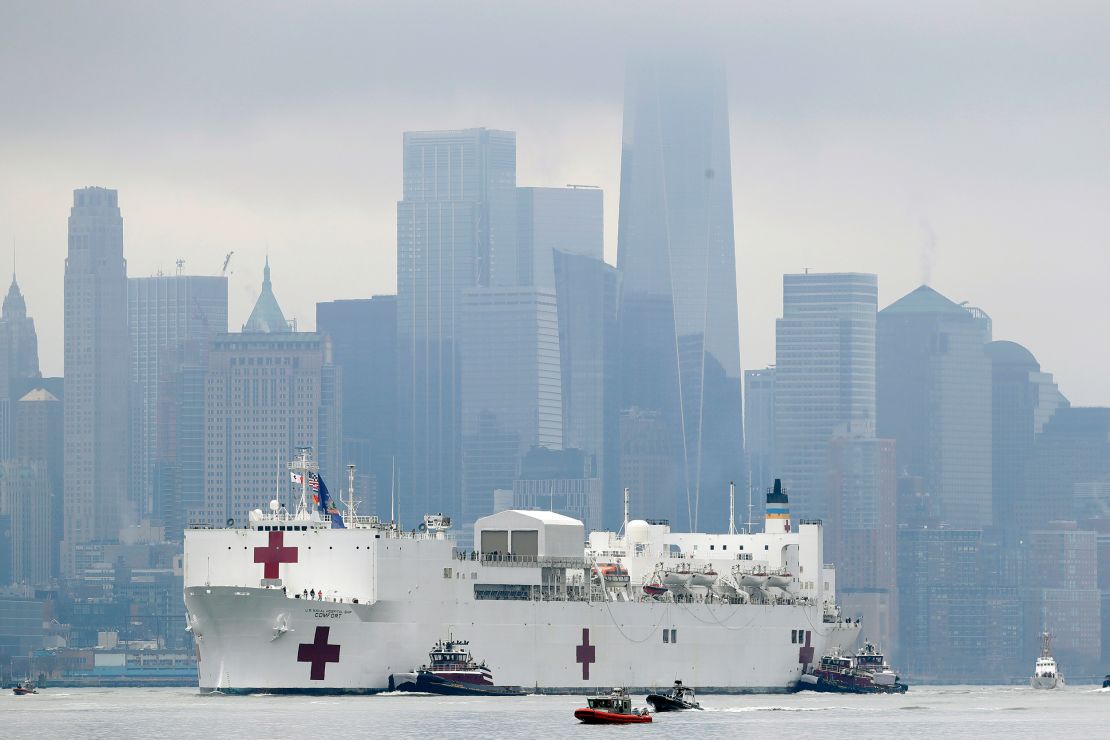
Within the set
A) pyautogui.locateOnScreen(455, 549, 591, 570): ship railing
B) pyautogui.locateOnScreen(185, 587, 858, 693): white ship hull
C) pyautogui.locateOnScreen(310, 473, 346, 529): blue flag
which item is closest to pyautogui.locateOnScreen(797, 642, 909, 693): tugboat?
pyautogui.locateOnScreen(185, 587, 858, 693): white ship hull

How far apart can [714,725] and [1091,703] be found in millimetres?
29063

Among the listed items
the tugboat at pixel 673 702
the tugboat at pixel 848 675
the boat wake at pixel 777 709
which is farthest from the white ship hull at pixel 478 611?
the boat wake at pixel 777 709

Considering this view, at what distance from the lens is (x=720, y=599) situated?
9231cm

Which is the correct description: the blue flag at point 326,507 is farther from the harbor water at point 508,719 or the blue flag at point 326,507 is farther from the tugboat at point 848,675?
the tugboat at point 848,675

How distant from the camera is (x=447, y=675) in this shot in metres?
82.2

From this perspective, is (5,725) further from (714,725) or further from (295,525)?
(714,725)

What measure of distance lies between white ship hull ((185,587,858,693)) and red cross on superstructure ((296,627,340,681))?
46 millimetres

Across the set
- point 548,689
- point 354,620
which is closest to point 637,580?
point 548,689

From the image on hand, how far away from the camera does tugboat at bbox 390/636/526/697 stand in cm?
8206

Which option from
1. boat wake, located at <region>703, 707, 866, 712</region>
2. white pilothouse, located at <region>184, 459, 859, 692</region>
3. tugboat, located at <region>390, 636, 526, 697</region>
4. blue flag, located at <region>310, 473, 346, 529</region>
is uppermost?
blue flag, located at <region>310, 473, 346, 529</region>

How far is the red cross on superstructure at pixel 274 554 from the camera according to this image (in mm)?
80500

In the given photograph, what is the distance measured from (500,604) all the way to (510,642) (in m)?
1.41

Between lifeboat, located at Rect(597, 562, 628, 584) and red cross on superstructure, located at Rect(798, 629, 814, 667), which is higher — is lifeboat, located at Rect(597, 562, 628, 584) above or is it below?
above

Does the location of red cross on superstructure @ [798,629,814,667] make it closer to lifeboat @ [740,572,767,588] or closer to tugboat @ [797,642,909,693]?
tugboat @ [797,642,909,693]
